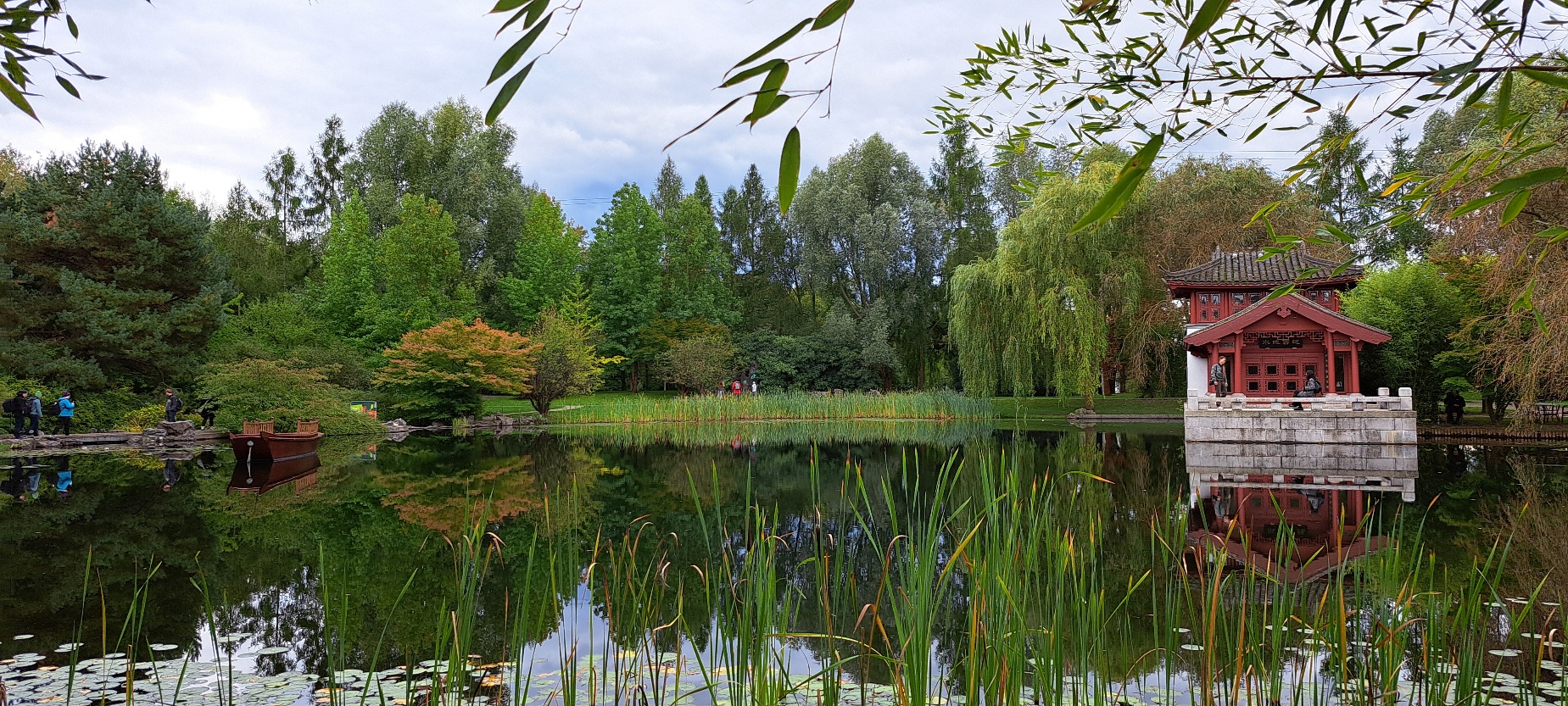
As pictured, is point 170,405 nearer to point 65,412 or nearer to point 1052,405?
point 65,412

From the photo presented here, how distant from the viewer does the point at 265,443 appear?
505 inches

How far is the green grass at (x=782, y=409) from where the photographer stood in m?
23.5

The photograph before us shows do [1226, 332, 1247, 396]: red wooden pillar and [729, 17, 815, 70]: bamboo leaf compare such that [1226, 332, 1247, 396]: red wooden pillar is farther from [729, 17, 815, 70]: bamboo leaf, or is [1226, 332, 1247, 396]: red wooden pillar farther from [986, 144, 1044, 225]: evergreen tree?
[729, 17, 815, 70]: bamboo leaf

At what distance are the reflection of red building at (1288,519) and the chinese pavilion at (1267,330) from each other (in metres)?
7.97

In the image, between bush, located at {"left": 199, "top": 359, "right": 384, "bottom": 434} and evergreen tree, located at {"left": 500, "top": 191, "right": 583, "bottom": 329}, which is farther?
evergreen tree, located at {"left": 500, "top": 191, "right": 583, "bottom": 329}

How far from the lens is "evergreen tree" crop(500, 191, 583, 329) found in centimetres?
3094

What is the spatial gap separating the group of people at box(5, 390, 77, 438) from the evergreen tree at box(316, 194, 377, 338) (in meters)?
11.6

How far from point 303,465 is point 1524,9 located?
14088mm

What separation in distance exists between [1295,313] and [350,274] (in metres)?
26.3

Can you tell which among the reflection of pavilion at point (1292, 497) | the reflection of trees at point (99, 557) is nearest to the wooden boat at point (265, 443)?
the reflection of trees at point (99, 557)

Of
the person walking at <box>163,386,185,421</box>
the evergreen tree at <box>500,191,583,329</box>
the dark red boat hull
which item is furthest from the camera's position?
the evergreen tree at <box>500,191,583,329</box>

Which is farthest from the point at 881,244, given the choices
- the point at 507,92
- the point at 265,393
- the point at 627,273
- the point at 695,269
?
the point at 507,92

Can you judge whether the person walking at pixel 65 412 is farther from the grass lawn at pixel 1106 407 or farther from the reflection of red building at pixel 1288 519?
the grass lawn at pixel 1106 407

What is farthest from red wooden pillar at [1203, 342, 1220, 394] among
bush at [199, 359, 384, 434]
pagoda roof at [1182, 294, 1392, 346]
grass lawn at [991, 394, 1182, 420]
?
bush at [199, 359, 384, 434]
